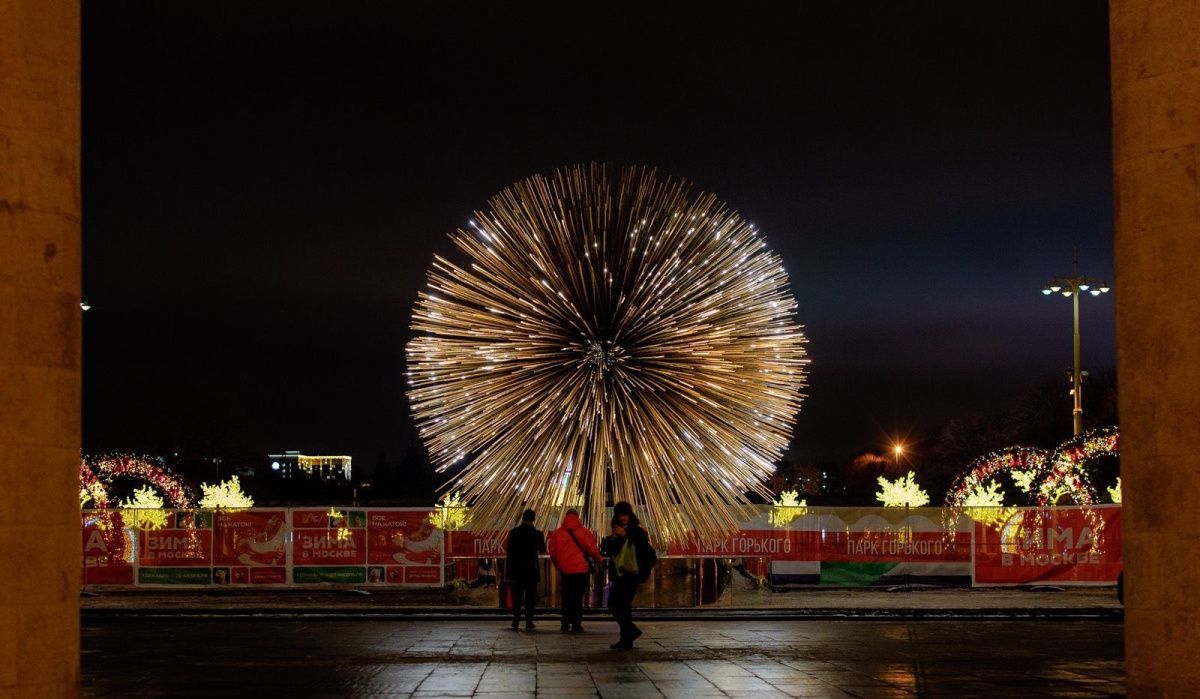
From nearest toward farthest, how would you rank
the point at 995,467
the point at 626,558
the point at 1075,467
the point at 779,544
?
the point at 626,558, the point at 779,544, the point at 1075,467, the point at 995,467

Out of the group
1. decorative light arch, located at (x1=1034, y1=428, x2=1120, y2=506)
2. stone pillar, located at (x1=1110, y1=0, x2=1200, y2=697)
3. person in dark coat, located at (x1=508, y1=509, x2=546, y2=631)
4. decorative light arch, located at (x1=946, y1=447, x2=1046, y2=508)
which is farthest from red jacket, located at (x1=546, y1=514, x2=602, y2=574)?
decorative light arch, located at (x1=946, y1=447, x2=1046, y2=508)

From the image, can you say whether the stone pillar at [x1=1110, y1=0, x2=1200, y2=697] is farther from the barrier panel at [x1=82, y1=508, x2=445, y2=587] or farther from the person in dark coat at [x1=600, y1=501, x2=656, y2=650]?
the barrier panel at [x1=82, y1=508, x2=445, y2=587]

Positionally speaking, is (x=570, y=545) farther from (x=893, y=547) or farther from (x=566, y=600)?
(x=893, y=547)

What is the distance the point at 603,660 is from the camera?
46.1 feet

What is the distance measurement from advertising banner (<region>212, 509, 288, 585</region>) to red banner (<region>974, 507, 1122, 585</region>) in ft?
39.8

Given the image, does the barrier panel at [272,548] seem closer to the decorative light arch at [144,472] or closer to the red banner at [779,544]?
the decorative light arch at [144,472]

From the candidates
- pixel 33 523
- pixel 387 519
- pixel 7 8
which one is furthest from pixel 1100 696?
pixel 387 519

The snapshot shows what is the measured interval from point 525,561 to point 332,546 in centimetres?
894

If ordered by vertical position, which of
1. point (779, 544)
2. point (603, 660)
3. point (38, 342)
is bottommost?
point (603, 660)

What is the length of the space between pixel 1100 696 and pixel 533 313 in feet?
30.9

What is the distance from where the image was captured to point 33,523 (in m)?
8.20

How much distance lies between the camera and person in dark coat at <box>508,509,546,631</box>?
1809 cm

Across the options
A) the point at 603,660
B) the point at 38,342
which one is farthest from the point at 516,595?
the point at 38,342

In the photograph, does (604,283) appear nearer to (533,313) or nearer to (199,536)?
(533,313)
